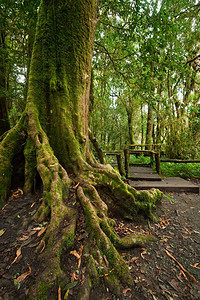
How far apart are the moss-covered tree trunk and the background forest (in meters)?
1.61

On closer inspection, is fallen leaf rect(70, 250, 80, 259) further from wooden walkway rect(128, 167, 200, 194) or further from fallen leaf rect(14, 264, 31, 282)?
wooden walkway rect(128, 167, 200, 194)

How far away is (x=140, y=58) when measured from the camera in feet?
17.4

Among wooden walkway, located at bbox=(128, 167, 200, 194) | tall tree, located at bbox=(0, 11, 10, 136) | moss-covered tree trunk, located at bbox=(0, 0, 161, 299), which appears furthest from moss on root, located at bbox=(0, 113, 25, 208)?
tall tree, located at bbox=(0, 11, 10, 136)

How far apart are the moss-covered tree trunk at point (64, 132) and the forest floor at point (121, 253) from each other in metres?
0.21

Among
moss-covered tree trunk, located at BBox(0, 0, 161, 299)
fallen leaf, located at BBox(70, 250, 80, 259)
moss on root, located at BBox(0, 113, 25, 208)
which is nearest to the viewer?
fallen leaf, located at BBox(70, 250, 80, 259)

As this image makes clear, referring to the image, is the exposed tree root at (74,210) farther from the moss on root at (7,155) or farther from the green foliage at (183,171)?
the green foliage at (183,171)

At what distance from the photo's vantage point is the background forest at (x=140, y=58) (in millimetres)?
4589

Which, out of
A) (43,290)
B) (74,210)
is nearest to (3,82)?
(74,210)

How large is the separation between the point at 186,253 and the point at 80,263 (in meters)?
1.88

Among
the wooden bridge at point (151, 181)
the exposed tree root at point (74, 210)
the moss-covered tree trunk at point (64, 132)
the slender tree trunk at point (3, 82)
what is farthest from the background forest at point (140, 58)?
the exposed tree root at point (74, 210)

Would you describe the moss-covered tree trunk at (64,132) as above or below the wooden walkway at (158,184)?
above

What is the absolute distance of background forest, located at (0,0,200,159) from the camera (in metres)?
4.59

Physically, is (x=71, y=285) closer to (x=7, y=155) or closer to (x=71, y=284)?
(x=71, y=284)

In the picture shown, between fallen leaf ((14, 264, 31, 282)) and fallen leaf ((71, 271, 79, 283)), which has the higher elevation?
fallen leaf ((14, 264, 31, 282))
